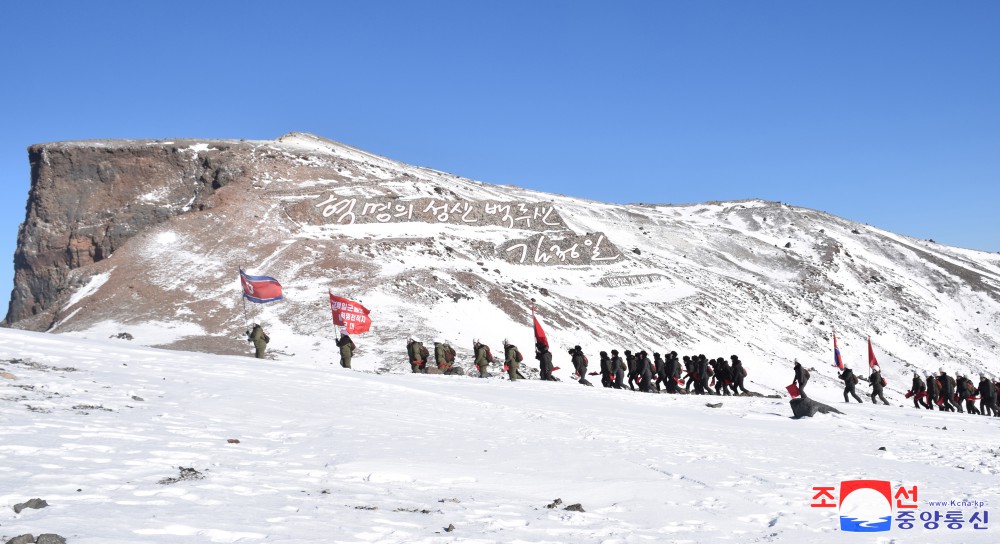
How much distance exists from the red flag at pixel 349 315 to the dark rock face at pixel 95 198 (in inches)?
952

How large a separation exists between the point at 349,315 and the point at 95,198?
102ft

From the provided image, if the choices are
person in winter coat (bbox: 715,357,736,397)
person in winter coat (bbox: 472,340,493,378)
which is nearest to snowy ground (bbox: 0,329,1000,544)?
person in winter coat (bbox: 472,340,493,378)

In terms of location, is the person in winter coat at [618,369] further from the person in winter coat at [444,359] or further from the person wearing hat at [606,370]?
the person in winter coat at [444,359]

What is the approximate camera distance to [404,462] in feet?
29.2

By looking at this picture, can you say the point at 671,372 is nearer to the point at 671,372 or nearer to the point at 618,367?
the point at 671,372

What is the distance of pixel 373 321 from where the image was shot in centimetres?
3130

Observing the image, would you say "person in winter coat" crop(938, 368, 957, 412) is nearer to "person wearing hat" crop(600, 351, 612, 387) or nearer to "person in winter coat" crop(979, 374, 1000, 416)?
"person in winter coat" crop(979, 374, 1000, 416)

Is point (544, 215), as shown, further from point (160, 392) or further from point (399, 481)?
point (399, 481)

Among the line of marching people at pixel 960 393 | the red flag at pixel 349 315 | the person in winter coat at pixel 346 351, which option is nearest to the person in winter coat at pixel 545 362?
the red flag at pixel 349 315

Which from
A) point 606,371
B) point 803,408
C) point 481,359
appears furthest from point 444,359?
point 803,408

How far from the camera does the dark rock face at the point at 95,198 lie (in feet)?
147

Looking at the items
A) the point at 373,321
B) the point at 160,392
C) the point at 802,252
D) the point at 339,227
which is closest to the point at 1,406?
the point at 160,392

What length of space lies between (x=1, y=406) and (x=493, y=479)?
667 cm

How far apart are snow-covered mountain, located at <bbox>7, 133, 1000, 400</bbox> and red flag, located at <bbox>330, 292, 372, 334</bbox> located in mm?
2259
